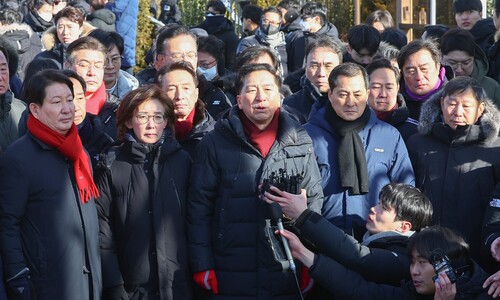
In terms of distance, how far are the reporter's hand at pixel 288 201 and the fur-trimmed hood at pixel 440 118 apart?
4.54 ft

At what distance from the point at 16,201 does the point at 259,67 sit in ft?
5.64

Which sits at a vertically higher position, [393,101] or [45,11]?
[45,11]

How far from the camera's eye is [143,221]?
19.0ft

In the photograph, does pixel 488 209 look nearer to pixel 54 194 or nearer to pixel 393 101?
pixel 393 101

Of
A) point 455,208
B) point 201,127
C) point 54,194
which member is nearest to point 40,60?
point 201,127

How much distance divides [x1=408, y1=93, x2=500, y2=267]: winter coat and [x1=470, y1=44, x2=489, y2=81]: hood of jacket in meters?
1.45

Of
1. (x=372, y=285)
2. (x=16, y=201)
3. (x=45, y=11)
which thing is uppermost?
(x=45, y=11)

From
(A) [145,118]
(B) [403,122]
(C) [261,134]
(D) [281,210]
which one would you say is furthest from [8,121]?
(B) [403,122]

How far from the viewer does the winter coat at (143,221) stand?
578cm

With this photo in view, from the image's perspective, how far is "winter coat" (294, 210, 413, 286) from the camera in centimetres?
539

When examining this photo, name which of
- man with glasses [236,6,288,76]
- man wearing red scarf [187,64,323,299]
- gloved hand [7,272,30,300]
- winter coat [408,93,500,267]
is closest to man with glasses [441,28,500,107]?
winter coat [408,93,500,267]

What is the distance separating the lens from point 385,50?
28.1 feet

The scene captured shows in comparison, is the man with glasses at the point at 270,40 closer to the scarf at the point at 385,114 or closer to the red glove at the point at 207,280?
the scarf at the point at 385,114

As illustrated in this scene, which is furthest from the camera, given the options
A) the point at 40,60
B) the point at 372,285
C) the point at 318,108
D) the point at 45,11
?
the point at 45,11
